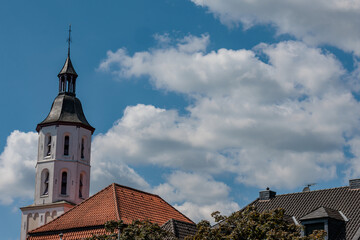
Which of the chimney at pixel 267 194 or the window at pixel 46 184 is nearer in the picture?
the chimney at pixel 267 194

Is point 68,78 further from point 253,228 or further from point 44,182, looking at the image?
point 253,228

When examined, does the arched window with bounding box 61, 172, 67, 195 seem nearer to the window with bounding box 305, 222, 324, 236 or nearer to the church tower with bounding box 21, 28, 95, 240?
the church tower with bounding box 21, 28, 95, 240

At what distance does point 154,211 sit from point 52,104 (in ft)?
98.1

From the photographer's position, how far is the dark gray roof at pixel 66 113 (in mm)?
74625

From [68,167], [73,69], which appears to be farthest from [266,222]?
[73,69]

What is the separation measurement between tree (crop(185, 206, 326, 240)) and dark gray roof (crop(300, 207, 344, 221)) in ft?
26.7

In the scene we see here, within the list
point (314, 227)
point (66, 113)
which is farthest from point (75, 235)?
point (66, 113)

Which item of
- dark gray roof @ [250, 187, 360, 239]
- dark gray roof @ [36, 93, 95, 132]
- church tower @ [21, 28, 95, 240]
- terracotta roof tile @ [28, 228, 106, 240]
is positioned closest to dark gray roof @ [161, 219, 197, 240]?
terracotta roof tile @ [28, 228, 106, 240]

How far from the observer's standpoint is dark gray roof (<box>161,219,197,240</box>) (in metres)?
41.5

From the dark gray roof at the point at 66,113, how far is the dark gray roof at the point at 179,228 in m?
34.0

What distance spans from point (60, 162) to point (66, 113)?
216 inches

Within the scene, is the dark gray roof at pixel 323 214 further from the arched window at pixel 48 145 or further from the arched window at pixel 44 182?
the arched window at pixel 48 145

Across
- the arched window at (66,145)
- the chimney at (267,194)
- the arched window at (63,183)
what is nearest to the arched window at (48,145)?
the arched window at (66,145)

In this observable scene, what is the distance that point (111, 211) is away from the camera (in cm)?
4716
